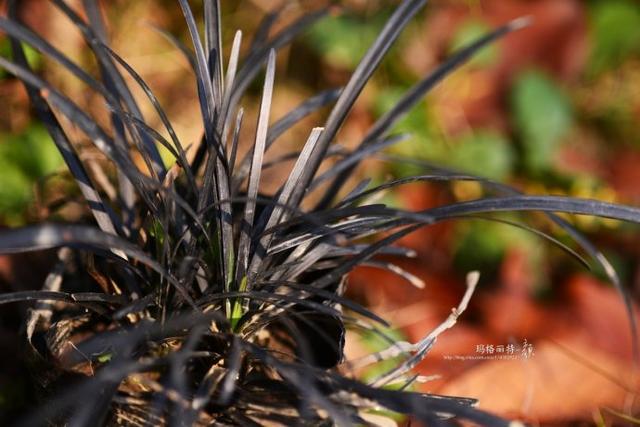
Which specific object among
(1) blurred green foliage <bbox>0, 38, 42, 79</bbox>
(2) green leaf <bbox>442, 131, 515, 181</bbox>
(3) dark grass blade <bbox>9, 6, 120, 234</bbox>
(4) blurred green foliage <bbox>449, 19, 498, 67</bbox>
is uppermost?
(4) blurred green foliage <bbox>449, 19, 498, 67</bbox>

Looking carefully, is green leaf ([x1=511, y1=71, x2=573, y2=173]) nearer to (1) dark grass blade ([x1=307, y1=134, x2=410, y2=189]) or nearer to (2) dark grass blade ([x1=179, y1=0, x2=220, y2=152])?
(1) dark grass blade ([x1=307, y1=134, x2=410, y2=189])

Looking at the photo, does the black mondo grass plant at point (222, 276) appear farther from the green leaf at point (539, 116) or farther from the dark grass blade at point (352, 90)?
the green leaf at point (539, 116)

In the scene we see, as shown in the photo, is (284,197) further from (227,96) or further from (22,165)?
(22,165)

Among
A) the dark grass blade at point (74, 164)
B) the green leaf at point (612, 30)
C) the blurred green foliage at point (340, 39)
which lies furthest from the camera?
the green leaf at point (612, 30)

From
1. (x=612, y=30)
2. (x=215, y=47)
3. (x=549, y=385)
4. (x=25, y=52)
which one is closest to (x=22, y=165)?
(x=25, y=52)

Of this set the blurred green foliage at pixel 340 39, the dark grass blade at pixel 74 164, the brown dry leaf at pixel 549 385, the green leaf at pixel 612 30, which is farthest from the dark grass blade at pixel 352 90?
the green leaf at pixel 612 30

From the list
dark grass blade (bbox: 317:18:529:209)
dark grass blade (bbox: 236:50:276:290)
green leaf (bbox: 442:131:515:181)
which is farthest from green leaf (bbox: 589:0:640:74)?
dark grass blade (bbox: 236:50:276:290)
